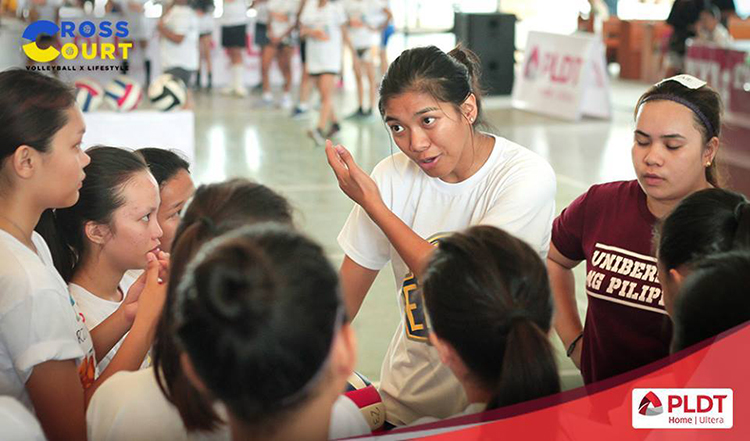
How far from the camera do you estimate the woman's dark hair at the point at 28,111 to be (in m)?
1.67

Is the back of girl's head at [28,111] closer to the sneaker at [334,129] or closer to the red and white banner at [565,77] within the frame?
the sneaker at [334,129]

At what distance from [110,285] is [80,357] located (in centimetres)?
50

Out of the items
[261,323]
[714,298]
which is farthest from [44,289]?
[714,298]

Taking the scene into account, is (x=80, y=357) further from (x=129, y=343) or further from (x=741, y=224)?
(x=741, y=224)

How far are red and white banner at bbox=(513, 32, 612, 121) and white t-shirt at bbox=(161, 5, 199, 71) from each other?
3.94 meters

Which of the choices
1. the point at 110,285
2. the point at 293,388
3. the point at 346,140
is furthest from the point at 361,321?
the point at 346,140

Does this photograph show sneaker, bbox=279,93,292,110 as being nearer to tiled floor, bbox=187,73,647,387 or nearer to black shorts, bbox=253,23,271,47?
tiled floor, bbox=187,73,647,387

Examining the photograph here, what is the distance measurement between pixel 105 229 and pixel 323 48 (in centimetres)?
705

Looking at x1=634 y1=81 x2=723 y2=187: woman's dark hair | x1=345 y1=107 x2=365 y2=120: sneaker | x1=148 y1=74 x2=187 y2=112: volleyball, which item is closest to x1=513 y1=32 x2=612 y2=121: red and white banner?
x1=345 y1=107 x2=365 y2=120: sneaker

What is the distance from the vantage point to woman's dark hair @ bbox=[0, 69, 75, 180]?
65.6 inches

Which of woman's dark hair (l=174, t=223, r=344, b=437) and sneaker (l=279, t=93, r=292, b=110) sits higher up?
woman's dark hair (l=174, t=223, r=344, b=437)

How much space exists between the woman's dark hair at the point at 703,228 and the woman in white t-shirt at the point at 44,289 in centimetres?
97

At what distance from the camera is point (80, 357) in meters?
1.61

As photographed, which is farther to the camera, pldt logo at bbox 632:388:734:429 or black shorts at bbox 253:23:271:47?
black shorts at bbox 253:23:271:47
